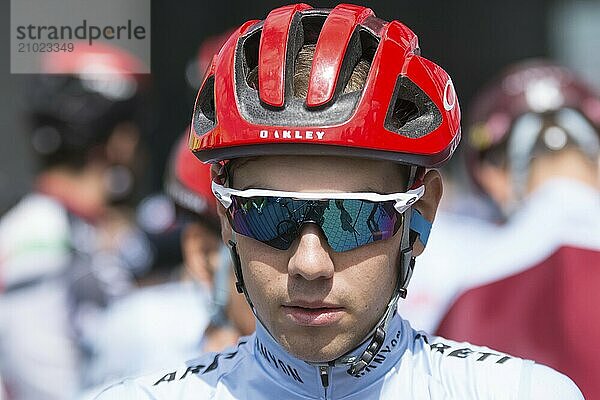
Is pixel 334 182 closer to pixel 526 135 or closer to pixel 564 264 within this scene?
pixel 564 264

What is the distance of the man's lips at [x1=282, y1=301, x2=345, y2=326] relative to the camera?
8.92 feet

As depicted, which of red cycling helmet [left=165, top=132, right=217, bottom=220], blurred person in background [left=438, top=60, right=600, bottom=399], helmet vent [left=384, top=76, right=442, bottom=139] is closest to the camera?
helmet vent [left=384, top=76, right=442, bottom=139]

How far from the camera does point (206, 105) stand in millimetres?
3021

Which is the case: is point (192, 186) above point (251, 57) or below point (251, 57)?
below

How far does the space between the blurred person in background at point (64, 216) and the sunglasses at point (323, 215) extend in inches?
143

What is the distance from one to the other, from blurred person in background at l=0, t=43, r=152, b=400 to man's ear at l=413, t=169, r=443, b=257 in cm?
353

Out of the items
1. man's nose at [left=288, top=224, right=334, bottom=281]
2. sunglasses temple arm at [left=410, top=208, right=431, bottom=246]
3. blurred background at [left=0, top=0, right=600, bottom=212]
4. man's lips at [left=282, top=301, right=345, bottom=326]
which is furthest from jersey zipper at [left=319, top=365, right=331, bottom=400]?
blurred background at [left=0, top=0, right=600, bottom=212]

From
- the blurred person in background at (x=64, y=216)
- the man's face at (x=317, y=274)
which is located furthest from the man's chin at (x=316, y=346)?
the blurred person in background at (x=64, y=216)

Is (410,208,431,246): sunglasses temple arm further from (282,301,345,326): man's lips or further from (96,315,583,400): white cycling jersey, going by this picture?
(282,301,345,326): man's lips

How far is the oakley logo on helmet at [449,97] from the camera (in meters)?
2.91

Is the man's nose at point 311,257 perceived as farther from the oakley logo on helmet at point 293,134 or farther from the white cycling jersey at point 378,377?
the white cycling jersey at point 378,377

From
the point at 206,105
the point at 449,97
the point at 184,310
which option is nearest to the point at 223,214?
the point at 206,105

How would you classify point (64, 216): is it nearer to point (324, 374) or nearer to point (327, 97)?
point (324, 374)

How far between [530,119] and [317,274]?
373cm
